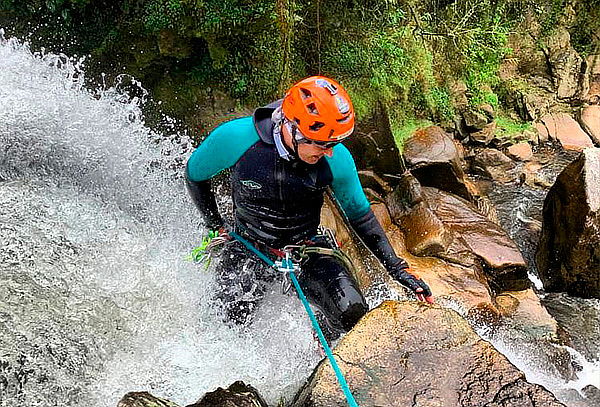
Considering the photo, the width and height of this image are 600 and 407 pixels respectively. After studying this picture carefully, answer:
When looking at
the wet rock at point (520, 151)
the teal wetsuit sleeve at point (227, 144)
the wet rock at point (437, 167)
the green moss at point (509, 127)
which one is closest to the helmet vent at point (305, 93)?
the teal wetsuit sleeve at point (227, 144)

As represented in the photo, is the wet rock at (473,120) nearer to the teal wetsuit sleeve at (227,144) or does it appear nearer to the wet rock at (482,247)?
the wet rock at (482,247)

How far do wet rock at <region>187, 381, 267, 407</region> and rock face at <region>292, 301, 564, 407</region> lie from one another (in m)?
0.23

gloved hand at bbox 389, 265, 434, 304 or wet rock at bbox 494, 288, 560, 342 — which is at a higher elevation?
gloved hand at bbox 389, 265, 434, 304

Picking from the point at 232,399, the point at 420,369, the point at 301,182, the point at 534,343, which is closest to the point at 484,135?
the point at 534,343

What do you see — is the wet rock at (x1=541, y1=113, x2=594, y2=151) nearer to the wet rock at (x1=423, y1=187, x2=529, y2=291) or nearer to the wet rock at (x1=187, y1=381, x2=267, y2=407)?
the wet rock at (x1=423, y1=187, x2=529, y2=291)

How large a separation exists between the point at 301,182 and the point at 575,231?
4.25m

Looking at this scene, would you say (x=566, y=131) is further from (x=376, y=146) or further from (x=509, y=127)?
(x=376, y=146)

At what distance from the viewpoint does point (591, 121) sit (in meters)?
11.3

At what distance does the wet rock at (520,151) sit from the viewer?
10102mm

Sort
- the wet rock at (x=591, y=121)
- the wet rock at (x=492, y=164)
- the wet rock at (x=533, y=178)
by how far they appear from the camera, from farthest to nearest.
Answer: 1. the wet rock at (x=591, y=121)
2. the wet rock at (x=492, y=164)
3. the wet rock at (x=533, y=178)

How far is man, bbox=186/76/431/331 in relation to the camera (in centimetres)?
322

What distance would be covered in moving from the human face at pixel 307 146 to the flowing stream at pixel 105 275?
4.43 ft

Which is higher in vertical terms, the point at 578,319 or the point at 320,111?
the point at 320,111

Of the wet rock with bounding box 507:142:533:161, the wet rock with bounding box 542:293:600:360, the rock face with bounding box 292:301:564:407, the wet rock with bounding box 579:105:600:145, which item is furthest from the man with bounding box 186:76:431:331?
the wet rock with bounding box 579:105:600:145
